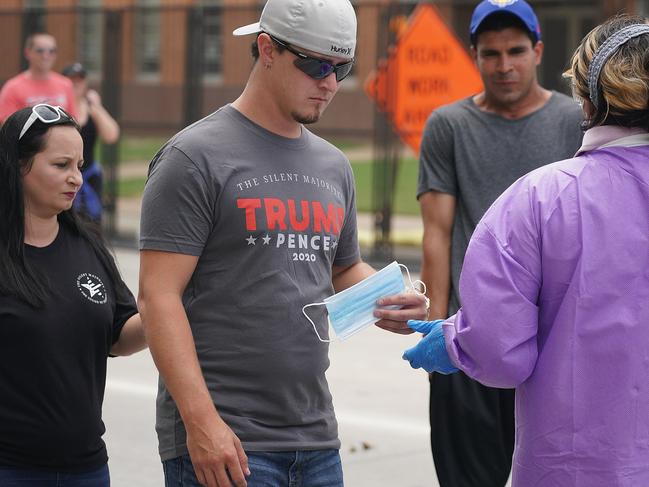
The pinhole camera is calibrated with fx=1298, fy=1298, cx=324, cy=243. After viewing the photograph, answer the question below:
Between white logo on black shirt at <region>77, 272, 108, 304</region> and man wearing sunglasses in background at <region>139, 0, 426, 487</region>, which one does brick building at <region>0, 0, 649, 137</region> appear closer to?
white logo on black shirt at <region>77, 272, 108, 304</region>

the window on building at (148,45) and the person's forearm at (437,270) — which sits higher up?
the person's forearm at (437,270)

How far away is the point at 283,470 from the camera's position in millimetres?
3232

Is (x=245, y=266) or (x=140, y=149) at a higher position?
(x=245, y=266)

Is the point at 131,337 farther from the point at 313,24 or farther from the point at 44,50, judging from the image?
the point at 44,50

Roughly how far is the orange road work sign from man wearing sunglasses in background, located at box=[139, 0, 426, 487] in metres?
9.98

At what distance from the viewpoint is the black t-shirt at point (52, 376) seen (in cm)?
339

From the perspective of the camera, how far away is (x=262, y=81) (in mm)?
3307

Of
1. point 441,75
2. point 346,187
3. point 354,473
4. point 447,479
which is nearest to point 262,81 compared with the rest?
point 346,187

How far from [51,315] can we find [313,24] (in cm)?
103

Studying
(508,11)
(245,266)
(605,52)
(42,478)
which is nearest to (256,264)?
(245,266)

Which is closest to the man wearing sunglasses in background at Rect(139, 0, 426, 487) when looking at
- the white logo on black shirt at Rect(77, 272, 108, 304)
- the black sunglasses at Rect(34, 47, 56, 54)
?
the white logo on black shirt at Rect(77, 272, 108, 304)

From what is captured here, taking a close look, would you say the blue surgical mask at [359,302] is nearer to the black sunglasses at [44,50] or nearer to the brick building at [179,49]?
the black sunglasses at [44,50]

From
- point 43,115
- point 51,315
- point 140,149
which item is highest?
point 43,115

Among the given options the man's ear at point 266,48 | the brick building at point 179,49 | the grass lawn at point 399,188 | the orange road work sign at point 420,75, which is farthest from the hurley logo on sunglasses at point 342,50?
the grass lawn at point 399,188
